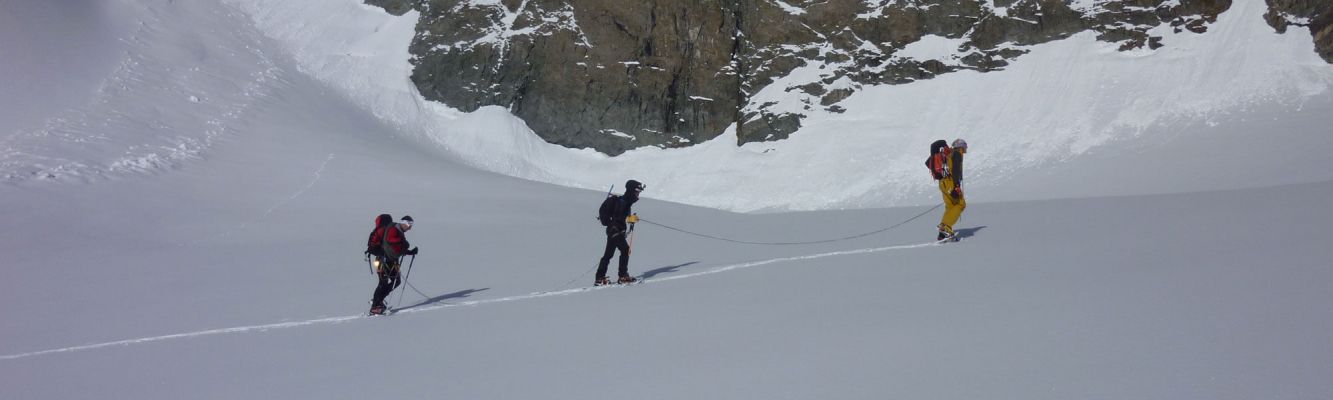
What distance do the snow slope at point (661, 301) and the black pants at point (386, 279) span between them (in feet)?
1.24

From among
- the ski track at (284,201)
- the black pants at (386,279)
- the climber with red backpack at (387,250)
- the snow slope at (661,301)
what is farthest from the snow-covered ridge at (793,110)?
the black pants at (386,279)

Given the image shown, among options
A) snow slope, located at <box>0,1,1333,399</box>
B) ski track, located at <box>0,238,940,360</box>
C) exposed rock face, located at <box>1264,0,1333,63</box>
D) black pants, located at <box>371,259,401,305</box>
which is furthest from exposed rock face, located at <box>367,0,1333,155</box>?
black pants, located at <box>371,259,401,305</box>

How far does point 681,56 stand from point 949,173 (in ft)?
94.6

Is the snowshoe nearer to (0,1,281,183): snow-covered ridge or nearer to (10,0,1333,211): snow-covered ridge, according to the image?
(0,1,281,183): snow-covered ridge

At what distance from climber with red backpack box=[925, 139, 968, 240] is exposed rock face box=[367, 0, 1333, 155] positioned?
74.0ft

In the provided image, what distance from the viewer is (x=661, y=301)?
8.40 meters

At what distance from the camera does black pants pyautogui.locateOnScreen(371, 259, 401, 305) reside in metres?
Result: 10.0

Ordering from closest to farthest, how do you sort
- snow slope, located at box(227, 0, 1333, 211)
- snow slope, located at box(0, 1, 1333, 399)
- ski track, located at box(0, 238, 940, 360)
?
snow slope, located at box(0, 1, 1333, 399) → ski track, located at box(0, 238, 940, 360) → snow slope, located at box(227, 0, 1333, 211)

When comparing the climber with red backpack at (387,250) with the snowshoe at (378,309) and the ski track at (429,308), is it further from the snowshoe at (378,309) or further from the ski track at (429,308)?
the ski track at (429,308)

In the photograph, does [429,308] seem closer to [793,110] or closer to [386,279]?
[386,279]

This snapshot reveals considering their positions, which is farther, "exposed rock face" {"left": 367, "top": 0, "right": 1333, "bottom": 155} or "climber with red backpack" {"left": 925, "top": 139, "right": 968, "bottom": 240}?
"exposed rock face" {"left": 367, "top": 0, "right": 1333, "bottom": 155}

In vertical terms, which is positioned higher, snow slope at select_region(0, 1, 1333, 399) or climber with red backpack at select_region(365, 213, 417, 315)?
climber with red backpack at select_region(365, 213, 417, 315)

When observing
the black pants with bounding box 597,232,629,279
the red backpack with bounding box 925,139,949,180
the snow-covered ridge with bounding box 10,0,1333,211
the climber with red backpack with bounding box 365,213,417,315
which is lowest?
the black pants with bounding box 597,232,629,279

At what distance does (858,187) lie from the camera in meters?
29.2
